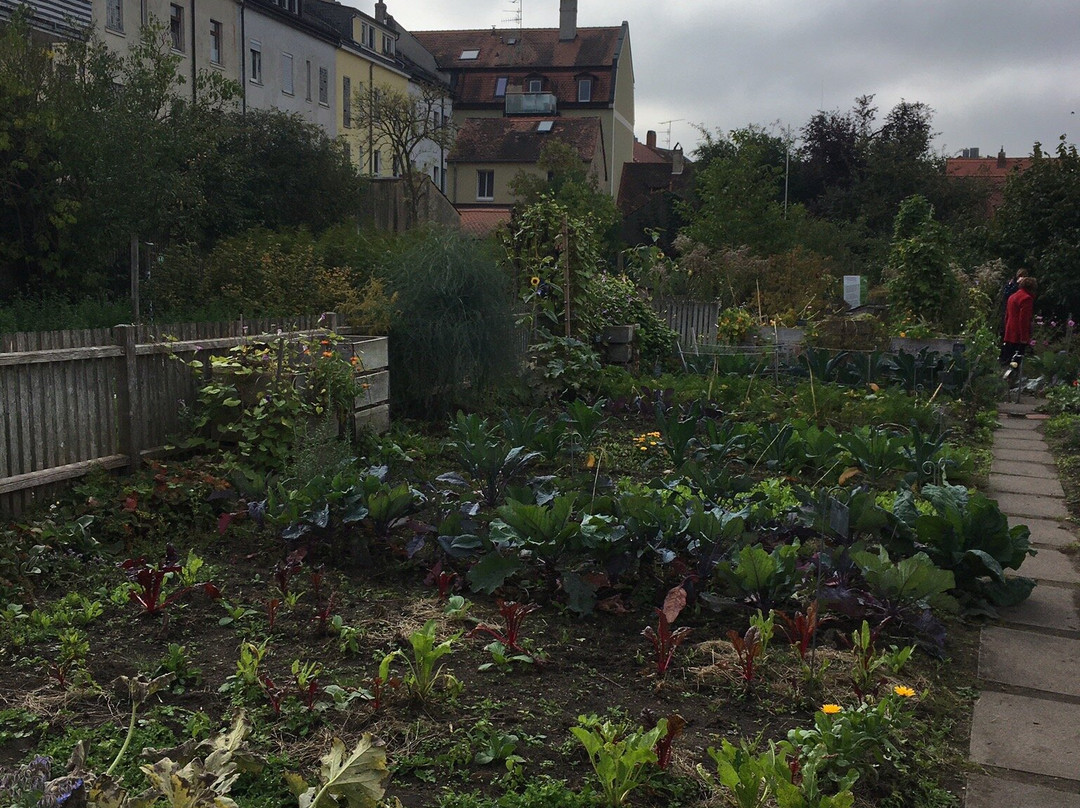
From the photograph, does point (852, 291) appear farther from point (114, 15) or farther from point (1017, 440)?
point (114, 15)

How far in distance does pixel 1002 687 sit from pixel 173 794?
304 centimetres

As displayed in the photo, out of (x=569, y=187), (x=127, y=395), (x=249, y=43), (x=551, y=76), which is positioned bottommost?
(x=127, y=395)

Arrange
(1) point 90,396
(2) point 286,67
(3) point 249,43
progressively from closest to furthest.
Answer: (1) point 90,396 < (3) point 249,43 < (2) point 286,67

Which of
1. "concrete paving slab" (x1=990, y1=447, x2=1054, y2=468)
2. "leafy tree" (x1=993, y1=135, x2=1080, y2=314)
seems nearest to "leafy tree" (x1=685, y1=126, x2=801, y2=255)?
"leafy tree" (x1=993, y1=135, x2=1080, y2=314)

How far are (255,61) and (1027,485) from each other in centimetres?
3007

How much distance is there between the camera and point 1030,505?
23.9ft

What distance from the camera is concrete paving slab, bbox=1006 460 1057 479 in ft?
27.8

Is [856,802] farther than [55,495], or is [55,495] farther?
[55,495]

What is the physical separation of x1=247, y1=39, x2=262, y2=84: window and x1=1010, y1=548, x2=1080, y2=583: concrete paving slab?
30842 mm

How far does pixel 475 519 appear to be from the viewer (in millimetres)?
5207

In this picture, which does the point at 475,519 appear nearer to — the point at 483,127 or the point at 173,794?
the point at 173,794

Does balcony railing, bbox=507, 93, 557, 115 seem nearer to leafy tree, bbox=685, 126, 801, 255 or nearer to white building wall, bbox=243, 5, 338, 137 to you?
white building wall, bbox=243, 5, 338, 137

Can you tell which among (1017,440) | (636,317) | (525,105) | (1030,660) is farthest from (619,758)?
(525,105)

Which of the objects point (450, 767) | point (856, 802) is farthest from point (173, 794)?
point (856, 802)
